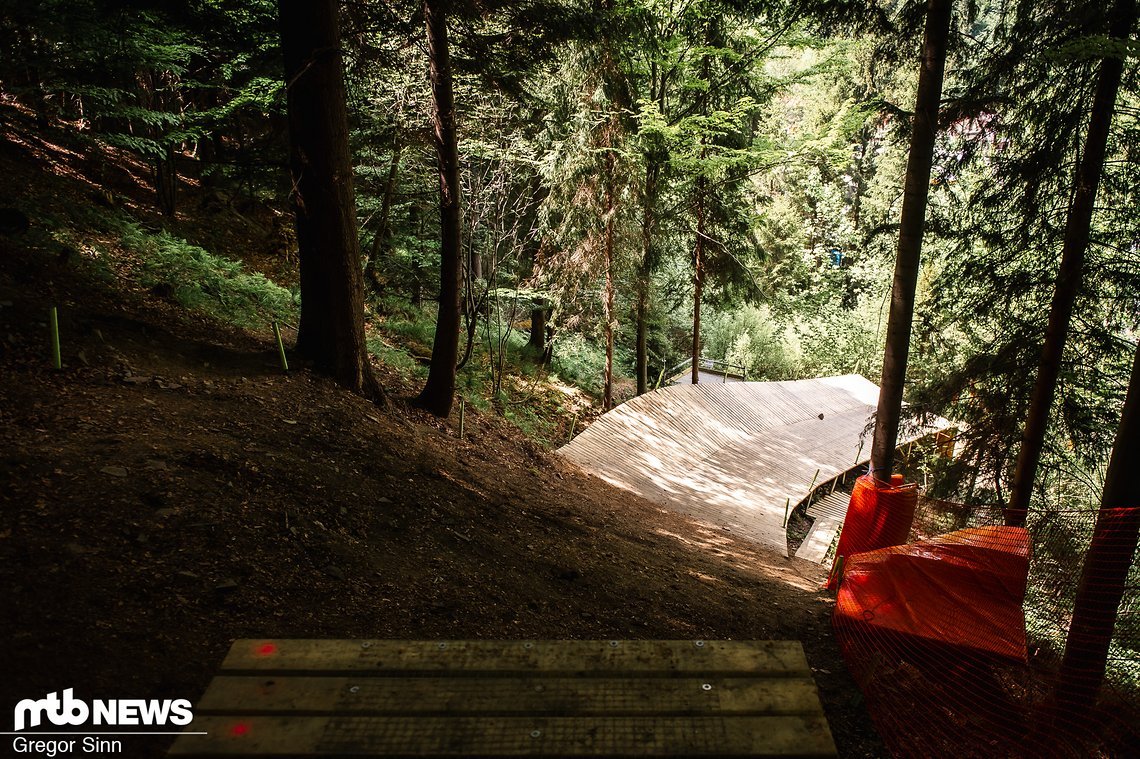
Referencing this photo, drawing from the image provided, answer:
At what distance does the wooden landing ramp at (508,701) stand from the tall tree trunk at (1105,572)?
113 inches

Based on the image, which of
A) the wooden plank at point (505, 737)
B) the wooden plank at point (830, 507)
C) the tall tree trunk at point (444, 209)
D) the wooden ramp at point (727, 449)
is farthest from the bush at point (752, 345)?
the wooden plank at point (505, 737)

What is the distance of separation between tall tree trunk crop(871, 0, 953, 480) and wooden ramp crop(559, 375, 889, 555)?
371 cm

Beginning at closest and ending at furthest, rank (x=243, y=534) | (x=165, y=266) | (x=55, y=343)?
(x=243, y=534) → (x=55, y=343) → (x=165, y=266)

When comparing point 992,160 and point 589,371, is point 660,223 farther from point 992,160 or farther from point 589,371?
point 992,160

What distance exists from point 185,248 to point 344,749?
10567 mm

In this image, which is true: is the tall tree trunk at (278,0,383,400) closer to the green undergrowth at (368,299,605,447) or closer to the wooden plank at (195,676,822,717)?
the green undergrowth at (368,299,605,447)

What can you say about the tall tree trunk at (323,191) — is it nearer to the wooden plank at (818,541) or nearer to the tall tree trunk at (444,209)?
the tall tree trunk at (444,209)

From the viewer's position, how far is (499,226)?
38.1 feet

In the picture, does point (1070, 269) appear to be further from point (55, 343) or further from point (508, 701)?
point (55, 343)

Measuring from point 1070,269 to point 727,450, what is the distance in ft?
34.1

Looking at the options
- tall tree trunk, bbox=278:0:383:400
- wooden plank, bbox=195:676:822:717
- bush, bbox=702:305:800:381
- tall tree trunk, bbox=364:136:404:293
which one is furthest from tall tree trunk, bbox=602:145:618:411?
wooden plank, bbox=195:676:822:717

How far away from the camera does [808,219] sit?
3475 centimetres

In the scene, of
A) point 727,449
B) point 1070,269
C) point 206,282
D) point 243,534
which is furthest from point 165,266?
point 727,449

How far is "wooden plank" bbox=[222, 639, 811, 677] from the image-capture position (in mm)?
2236
